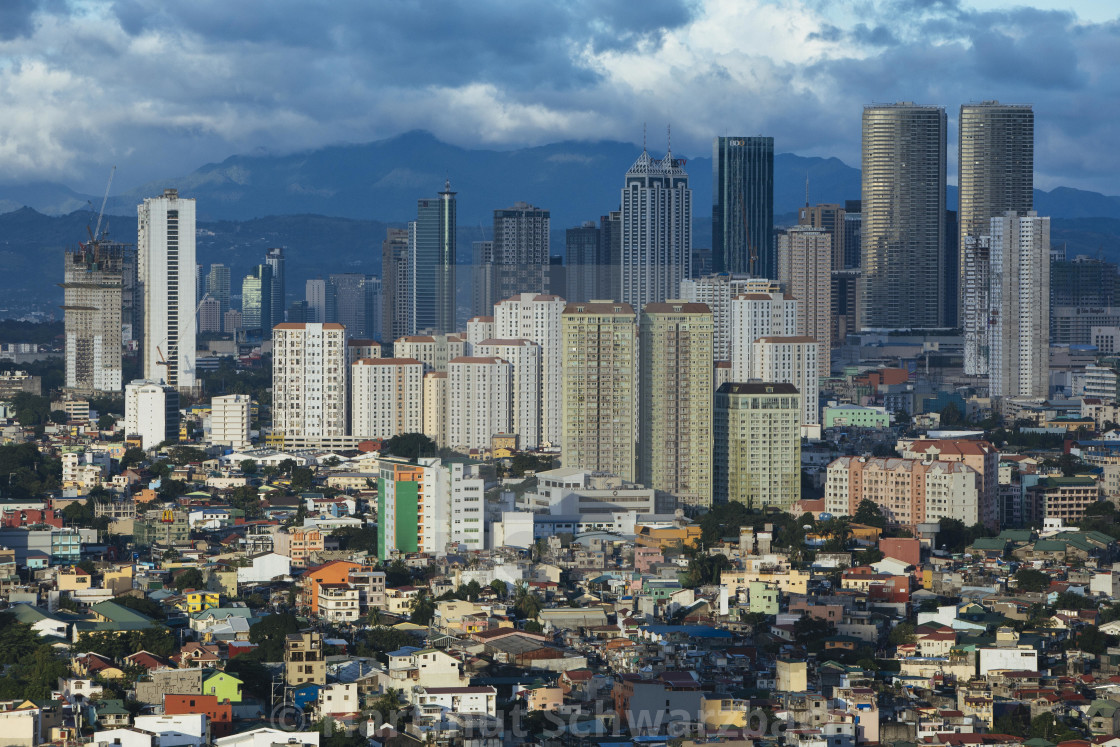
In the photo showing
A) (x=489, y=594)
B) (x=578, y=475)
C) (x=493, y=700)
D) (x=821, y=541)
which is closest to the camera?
(x=493, y=700)

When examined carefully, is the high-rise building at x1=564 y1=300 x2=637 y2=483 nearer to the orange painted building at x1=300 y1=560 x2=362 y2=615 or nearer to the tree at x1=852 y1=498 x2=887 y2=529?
the tree at x1=852 y1=498 x2=887 y2=529

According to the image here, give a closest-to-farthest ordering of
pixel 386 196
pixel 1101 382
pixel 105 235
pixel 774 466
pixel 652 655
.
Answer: pixel 652 655 < pixel 774 466 < pixel 1101 382 < pixel 105 235 < pixel 386 196

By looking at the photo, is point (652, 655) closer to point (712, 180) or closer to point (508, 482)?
point (508, 482)

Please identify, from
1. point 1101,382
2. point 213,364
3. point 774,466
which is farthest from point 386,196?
point 774,466

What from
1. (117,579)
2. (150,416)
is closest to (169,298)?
(150,416)

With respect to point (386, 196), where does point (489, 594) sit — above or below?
below
